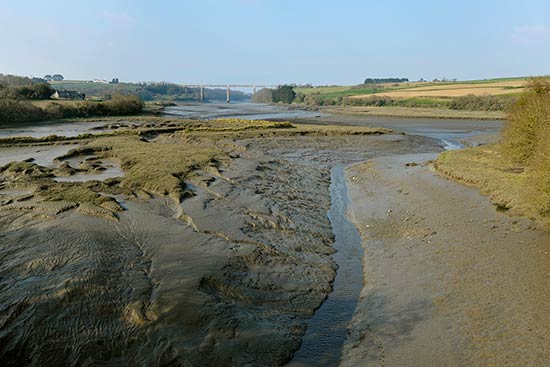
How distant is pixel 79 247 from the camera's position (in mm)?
13695

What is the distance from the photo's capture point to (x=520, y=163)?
86.9 ft

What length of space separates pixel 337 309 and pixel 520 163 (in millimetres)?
20946

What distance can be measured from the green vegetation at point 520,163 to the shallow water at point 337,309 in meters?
7.28

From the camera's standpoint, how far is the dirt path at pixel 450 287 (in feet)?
31.1

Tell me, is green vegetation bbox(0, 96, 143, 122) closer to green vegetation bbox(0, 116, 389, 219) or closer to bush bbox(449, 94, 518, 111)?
green vegetation bbox(0, 116, 389, 219)

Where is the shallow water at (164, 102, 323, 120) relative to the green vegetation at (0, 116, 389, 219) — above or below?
above

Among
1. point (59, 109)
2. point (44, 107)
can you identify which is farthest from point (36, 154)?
point (44, 107)

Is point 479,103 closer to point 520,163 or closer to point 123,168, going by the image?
point 520,163

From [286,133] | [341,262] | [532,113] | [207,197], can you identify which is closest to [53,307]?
[341,262]

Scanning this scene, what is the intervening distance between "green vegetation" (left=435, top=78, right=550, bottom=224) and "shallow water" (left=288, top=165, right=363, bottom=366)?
7279mm

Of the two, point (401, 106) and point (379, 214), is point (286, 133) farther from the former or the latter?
point (401, 106)

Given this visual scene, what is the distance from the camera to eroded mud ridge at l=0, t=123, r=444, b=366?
9.27 m

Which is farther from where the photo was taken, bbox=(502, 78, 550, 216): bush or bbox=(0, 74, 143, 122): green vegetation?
bbox=(0, 74, 143, 122): green vegetation

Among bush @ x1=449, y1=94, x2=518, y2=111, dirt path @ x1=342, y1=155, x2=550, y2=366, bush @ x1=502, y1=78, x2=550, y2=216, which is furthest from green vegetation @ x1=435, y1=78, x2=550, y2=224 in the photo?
bush @ x1=449, y1=94, x2=518, y2=111
